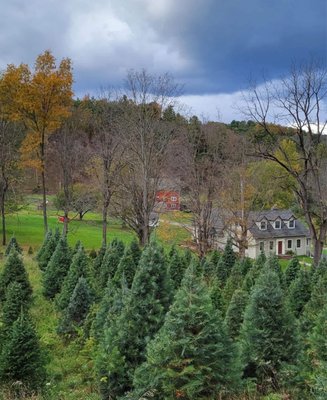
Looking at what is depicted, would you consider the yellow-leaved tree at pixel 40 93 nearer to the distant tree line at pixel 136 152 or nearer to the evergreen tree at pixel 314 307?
the distant tree line at pixel 136 152

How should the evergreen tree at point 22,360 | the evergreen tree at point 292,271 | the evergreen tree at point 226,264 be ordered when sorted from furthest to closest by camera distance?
the evergreen tree at point 226,264
the evergreen tree at point 292,271
the evergreen tree at point 22,360

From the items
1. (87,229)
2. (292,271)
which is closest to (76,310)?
(292,271)

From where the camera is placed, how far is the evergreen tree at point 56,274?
1750cm

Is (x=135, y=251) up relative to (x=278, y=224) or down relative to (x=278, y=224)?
down

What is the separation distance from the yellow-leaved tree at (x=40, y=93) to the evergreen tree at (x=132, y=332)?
72.7 feet

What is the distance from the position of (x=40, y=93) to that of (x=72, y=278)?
55.3 feet

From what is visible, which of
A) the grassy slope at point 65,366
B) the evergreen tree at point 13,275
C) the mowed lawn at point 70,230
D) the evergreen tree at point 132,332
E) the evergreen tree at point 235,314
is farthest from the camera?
the mowed lawn at point 70,230

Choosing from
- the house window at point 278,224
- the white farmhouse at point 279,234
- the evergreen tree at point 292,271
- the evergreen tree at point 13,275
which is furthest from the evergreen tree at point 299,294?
the house window at point 278,224

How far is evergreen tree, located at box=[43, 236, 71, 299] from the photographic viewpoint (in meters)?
17.5

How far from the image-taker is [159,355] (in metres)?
6.29

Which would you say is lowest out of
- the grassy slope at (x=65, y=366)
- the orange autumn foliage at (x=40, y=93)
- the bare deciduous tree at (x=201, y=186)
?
the grassy slope at (x=65, y=366)

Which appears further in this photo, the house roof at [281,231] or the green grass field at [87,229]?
the house roof at [281,231]

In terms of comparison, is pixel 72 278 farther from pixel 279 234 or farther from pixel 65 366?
pixel 279 234

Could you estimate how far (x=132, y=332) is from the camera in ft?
26.5
